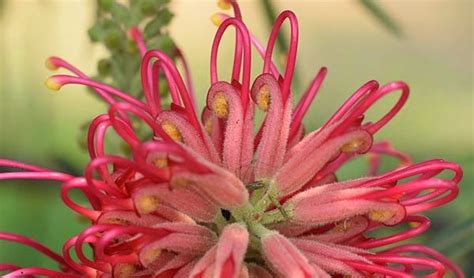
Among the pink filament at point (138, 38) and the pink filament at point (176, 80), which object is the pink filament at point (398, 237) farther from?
the pink filament at point (138, 38)

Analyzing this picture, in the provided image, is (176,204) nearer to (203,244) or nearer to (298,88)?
(203,244)

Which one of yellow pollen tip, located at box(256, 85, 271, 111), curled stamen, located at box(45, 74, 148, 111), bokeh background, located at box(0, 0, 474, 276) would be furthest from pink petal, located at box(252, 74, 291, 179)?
bokeh background, located at box(0, 0, 474, 276)

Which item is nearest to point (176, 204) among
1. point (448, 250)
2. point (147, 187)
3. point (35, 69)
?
point (147, 187)

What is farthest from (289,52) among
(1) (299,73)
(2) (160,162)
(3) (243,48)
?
(1) (299,73)

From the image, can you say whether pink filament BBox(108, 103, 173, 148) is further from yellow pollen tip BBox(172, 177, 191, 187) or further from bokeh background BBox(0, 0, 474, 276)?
bokeh background BBox(0, 0, 474, 276)

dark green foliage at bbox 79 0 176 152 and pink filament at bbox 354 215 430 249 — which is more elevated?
dark green foliage at bbox 79 0 176 152

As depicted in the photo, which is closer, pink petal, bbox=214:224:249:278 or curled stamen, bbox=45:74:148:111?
pink petal, bbox=214:224:249:278
